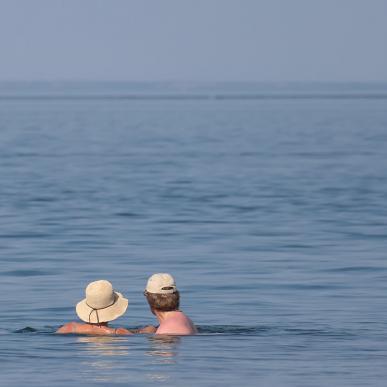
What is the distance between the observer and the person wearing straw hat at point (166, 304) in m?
14.6

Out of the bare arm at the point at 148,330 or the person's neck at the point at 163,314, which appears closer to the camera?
the person's neck at the point at 163,314

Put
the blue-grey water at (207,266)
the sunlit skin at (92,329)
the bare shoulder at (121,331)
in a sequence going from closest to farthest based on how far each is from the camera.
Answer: the blue-grey water at (207,266) → the sunlit skin at (92,329) → the bare shoulder at (121,331)

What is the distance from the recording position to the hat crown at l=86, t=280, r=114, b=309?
14812 mm

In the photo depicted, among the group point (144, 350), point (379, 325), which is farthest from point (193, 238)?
point (144, 350)

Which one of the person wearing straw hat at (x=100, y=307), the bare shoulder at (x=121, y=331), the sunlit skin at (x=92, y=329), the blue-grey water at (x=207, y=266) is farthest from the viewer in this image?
the bare shoulder at (x=121, y=331)

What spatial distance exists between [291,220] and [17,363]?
15.1 m

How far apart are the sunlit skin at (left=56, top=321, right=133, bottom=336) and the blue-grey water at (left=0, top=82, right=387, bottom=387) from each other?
0.28 feet

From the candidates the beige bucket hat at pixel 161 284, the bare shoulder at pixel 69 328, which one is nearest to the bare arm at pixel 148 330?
the bare shoulder at pixel 69 328

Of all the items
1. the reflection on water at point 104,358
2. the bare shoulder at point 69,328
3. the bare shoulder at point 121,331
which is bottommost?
the reflection on water at point 104,358

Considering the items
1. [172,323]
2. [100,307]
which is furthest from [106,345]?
[172,323]

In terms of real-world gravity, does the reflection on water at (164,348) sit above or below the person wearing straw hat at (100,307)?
below

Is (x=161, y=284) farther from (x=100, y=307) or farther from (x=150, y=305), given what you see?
(x=100, y=307)

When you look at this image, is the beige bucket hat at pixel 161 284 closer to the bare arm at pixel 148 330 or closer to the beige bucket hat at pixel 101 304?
the beige bucket hat at pixel 101 304

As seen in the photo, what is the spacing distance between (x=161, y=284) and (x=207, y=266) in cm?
735
